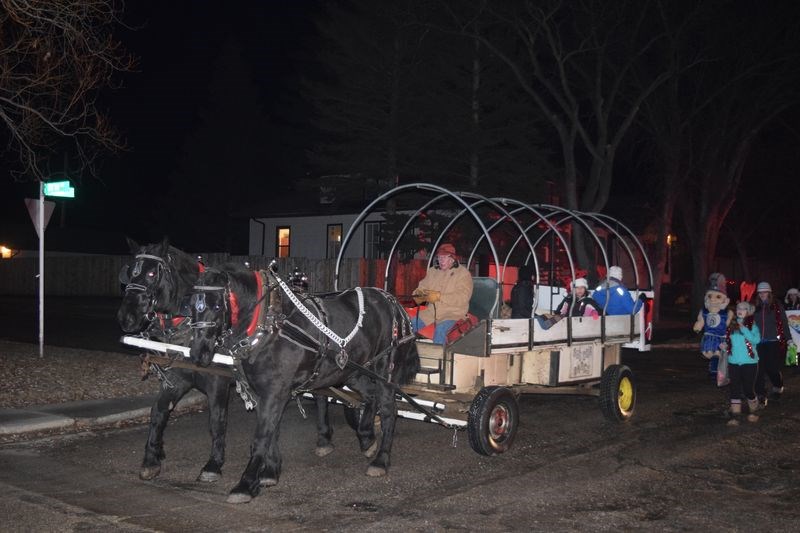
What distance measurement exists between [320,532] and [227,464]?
221cm

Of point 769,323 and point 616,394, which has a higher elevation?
point 769,323

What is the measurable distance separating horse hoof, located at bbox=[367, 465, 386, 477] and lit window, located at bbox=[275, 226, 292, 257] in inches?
1203

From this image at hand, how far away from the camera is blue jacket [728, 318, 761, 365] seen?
1022 centimetres

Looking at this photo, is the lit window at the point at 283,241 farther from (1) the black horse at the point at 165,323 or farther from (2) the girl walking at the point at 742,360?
(1) the black horse at the point at 165,323

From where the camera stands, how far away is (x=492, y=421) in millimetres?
7953

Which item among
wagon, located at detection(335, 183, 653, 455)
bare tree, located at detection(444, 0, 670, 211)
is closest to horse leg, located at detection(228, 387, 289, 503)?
wagon, located at detection(335, 183, 653, 455)

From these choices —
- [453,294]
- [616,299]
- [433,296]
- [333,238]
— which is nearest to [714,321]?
[616,299]

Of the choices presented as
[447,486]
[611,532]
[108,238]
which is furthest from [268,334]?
[108,238]

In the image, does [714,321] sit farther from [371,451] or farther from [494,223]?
[371,451]

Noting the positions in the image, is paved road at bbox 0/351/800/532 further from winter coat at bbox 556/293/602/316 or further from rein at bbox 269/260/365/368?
winter coat at bbox 556/293/602/316

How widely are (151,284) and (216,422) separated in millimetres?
1361

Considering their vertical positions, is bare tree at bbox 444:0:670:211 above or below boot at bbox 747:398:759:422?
above

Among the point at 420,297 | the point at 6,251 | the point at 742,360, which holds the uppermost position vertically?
the point at 420,297

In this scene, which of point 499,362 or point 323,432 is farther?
point 499,362
